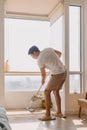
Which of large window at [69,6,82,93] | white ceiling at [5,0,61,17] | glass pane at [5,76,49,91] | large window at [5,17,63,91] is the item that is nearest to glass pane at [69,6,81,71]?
large window at [69,6,82,93]

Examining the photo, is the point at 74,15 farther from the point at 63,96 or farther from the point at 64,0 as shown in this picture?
the point at 63,96

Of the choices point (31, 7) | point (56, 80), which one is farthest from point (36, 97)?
point (31, 7)

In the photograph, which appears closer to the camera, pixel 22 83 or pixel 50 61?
pixel 50 61

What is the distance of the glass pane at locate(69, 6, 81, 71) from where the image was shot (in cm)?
470

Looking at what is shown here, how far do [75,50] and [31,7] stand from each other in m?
1.48

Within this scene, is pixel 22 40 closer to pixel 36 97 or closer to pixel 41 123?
pixel 36 97

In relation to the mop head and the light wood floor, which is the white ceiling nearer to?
the mop head

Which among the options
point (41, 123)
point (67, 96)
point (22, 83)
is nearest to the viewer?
point (41, 123)

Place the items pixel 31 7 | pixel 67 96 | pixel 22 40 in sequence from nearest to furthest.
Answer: pixel 67 96, pixel 31 7, pixel 22 40

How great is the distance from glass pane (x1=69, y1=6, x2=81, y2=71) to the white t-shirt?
51cm

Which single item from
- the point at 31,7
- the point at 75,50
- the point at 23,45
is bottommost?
the point at 75,50

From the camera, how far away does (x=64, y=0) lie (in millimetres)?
4645

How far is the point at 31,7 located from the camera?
529cm

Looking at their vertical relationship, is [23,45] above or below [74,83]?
above
